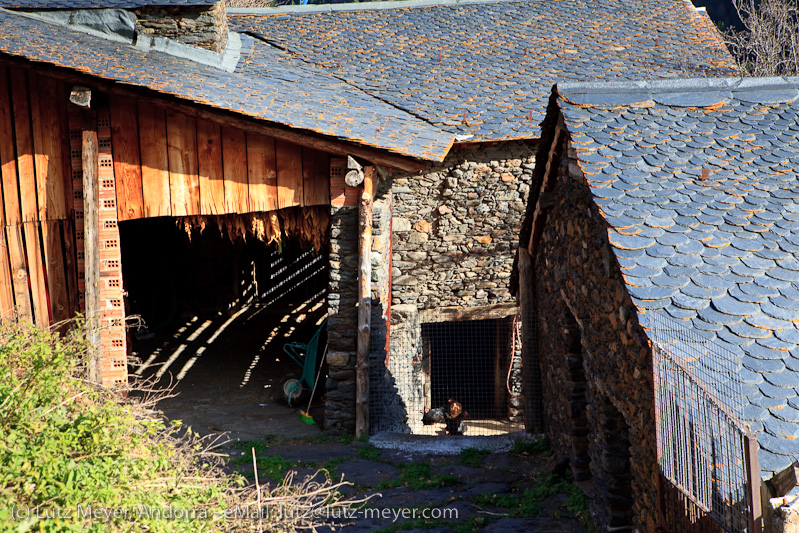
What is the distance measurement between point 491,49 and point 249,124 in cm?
579

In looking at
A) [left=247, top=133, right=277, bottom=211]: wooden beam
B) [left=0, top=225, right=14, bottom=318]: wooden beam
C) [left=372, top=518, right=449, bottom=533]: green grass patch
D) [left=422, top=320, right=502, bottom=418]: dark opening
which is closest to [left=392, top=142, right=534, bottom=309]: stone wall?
[left=422, top=320, right=502, bottom=418]: dark opening

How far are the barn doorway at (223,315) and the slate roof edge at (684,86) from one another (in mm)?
4090

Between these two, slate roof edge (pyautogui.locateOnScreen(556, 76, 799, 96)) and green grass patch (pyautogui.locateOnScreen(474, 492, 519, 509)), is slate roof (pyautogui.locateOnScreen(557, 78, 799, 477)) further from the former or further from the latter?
green grass patch (pyautogui.locateOnScreen(474, 492, 519, 509))

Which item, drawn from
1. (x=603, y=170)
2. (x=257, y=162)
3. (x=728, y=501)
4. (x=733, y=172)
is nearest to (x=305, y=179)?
(x=257, y=162)

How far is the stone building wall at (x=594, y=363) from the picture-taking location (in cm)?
454

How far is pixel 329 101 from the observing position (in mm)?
9703

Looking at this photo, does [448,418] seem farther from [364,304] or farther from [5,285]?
[5,285]

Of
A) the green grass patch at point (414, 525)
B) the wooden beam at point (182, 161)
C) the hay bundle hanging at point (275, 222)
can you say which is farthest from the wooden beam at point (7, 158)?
the green grass patch at point (414, 525)

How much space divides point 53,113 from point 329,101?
11.1 ft

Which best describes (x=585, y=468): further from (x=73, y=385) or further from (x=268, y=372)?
(x=268, y=372)

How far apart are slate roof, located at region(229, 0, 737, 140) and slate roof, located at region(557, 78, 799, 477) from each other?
4.09 metres

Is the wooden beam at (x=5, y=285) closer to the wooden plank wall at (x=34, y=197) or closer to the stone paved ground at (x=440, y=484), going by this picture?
the wooden plank wall at (x=34, y=197)

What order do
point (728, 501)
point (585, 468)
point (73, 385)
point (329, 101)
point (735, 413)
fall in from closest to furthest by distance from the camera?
point (728, 501) → point (735, 413) → point (73, 385) → point (585, 468) → point (329, 101)

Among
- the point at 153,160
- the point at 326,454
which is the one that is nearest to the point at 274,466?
the point at 326,454
